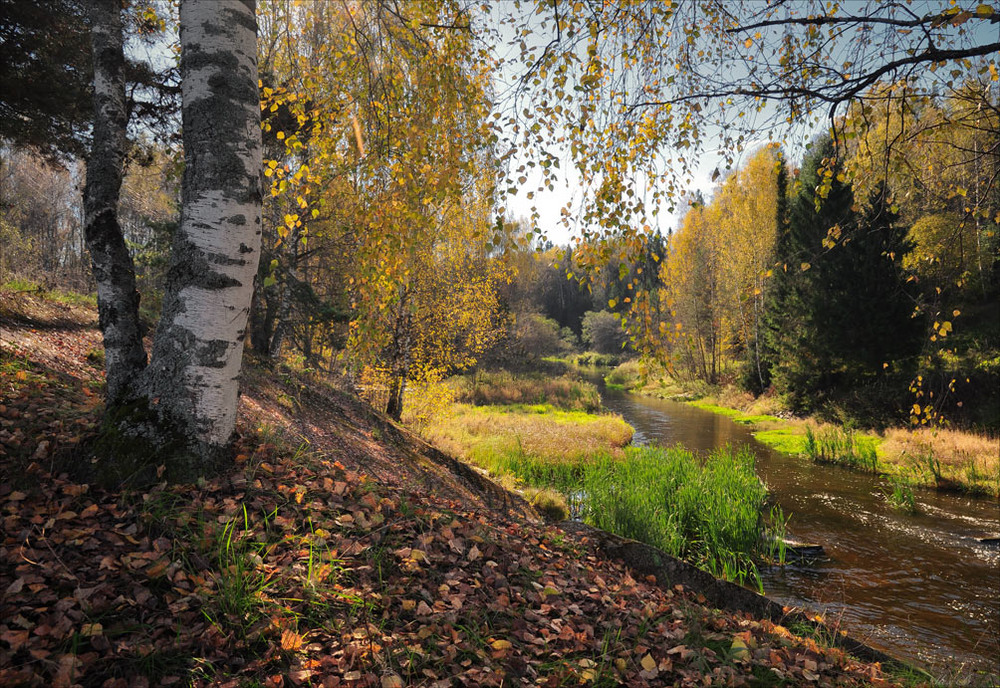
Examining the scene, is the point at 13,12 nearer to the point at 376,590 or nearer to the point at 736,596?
the point at 376,590

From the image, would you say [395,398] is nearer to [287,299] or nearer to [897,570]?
[287,299]

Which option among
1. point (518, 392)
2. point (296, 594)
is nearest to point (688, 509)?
point (296, 594)

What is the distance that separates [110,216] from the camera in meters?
3.32

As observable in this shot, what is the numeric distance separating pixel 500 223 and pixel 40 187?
24.4 metres

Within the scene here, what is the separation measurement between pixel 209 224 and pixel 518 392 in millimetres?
19875

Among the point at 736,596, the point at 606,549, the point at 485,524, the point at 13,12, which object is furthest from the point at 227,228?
the point at 13,12

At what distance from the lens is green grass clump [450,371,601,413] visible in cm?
2127

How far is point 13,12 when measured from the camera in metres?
5.23

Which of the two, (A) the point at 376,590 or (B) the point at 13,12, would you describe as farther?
(B) the point at 13,12

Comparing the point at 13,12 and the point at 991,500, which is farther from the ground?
the point at 13,12

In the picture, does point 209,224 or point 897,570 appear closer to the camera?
point 209,224

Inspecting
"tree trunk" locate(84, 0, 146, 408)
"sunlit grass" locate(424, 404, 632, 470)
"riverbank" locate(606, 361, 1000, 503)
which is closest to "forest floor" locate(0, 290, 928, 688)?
"tree trunk" locate(84, 0, 146, 408)

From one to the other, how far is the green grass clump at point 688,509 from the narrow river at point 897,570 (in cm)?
62

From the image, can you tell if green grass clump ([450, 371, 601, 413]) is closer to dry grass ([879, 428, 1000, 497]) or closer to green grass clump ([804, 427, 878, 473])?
green grass clump ([804, 427, 878, 473])
